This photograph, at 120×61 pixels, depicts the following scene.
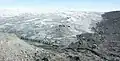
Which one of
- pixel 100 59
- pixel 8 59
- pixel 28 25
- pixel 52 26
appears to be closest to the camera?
pixel 8 59

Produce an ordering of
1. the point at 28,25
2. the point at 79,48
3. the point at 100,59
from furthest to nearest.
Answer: the point at 28,25 < the point at 79,48 < the point at 100,59

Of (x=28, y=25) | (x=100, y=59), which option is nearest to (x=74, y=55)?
(x=100, y=59)

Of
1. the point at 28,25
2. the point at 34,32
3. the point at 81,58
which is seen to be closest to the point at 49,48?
the point at 81,58

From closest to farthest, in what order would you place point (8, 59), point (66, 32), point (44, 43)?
1. point (8, 59)
2. point (44, 43)
3. point (66, 32)

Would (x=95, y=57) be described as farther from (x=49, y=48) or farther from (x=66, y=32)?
(x=66, y=32)

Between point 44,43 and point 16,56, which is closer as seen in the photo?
point 16,56

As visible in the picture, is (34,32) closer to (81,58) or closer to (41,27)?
(41,27)
